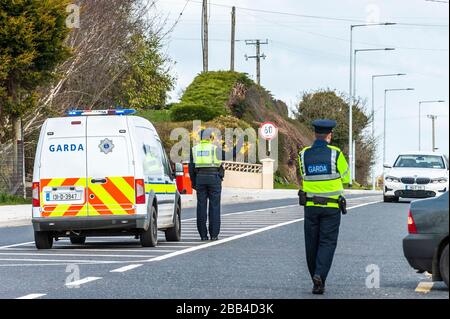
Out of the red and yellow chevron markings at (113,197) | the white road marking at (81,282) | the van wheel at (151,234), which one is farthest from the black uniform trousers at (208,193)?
the white road marking at (81,282)

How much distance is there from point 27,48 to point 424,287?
2477cm

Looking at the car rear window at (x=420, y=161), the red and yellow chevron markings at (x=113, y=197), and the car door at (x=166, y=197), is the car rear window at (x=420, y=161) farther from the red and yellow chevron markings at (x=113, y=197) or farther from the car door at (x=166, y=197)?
the red and yellow chevron markings at (x=113, y=197)

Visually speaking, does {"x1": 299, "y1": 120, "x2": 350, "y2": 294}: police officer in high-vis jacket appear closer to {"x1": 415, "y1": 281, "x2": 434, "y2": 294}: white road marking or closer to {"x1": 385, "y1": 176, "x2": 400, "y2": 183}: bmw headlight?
{"x1": 415, "y1": 281, "x2": 434, "y2": 294}: white road marking

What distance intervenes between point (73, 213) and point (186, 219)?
36.6ft

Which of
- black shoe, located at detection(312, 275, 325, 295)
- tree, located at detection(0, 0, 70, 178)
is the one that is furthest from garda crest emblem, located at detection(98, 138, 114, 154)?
tree, located at detection(0, 0, 70, 178)

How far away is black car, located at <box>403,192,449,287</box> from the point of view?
12.0 metres

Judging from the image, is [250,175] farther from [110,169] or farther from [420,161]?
[110,169]

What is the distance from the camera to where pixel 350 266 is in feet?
52.6

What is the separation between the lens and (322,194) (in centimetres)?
1275

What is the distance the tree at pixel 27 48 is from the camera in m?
35.6

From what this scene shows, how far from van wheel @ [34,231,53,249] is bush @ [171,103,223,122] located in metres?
42.1

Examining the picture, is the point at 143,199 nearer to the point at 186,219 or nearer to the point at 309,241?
the point at 309,241

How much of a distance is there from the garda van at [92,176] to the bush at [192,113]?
42.5 meters

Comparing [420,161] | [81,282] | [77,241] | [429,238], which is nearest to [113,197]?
[77,241]
